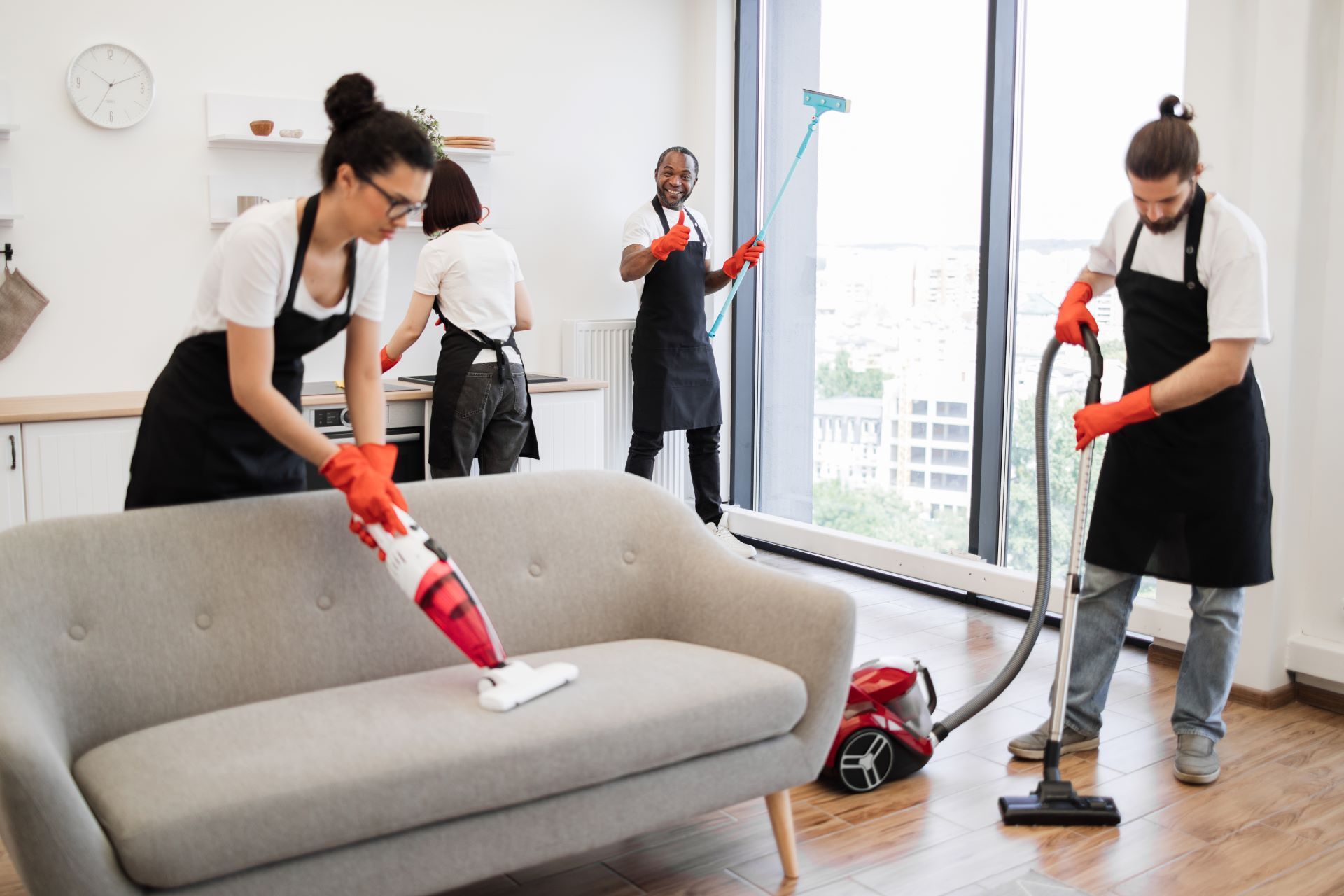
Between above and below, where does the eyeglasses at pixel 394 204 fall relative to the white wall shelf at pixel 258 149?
below

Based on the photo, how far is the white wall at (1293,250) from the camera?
2.98 metres

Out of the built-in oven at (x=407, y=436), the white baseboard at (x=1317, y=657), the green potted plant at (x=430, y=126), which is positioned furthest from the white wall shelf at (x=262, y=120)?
the white baseboard at (x=1317, y=657)

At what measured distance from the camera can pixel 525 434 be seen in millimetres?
3926

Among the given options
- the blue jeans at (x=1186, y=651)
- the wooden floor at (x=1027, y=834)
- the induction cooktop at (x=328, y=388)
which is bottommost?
the wooden floor at (x=1027, y=834)

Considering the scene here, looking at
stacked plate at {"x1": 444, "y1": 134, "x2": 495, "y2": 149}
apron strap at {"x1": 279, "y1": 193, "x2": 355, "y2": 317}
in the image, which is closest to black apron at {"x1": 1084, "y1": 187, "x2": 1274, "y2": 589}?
apron strap at {"x1": 279, "y1": 193, "x2": 355, "y2": 317}

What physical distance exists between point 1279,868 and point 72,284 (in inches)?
151

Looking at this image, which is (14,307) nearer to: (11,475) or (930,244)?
(11,475)

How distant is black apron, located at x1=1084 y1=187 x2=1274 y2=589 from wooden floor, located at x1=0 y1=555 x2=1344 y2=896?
18.5 inches

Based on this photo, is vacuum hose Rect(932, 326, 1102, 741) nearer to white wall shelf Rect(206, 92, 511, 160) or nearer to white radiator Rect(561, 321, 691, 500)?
white radiator Rect(561, 321, 691, 500)

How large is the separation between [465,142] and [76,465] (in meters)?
1.85

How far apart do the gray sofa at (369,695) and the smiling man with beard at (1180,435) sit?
3.02ft

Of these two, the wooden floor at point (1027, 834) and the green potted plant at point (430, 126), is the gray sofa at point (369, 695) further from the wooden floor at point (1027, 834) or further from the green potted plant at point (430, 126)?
the green potted plant at point (430, 126)

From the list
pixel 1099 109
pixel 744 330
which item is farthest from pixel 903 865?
pixel 744 330

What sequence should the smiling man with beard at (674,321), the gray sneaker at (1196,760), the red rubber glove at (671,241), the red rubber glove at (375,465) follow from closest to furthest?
1. the red rubber glove at (375,465)
2. the gray sneaker at (1196,760)
3. the red rubber glove at (671,241)
4. the smiling man with beard at (674,321)
